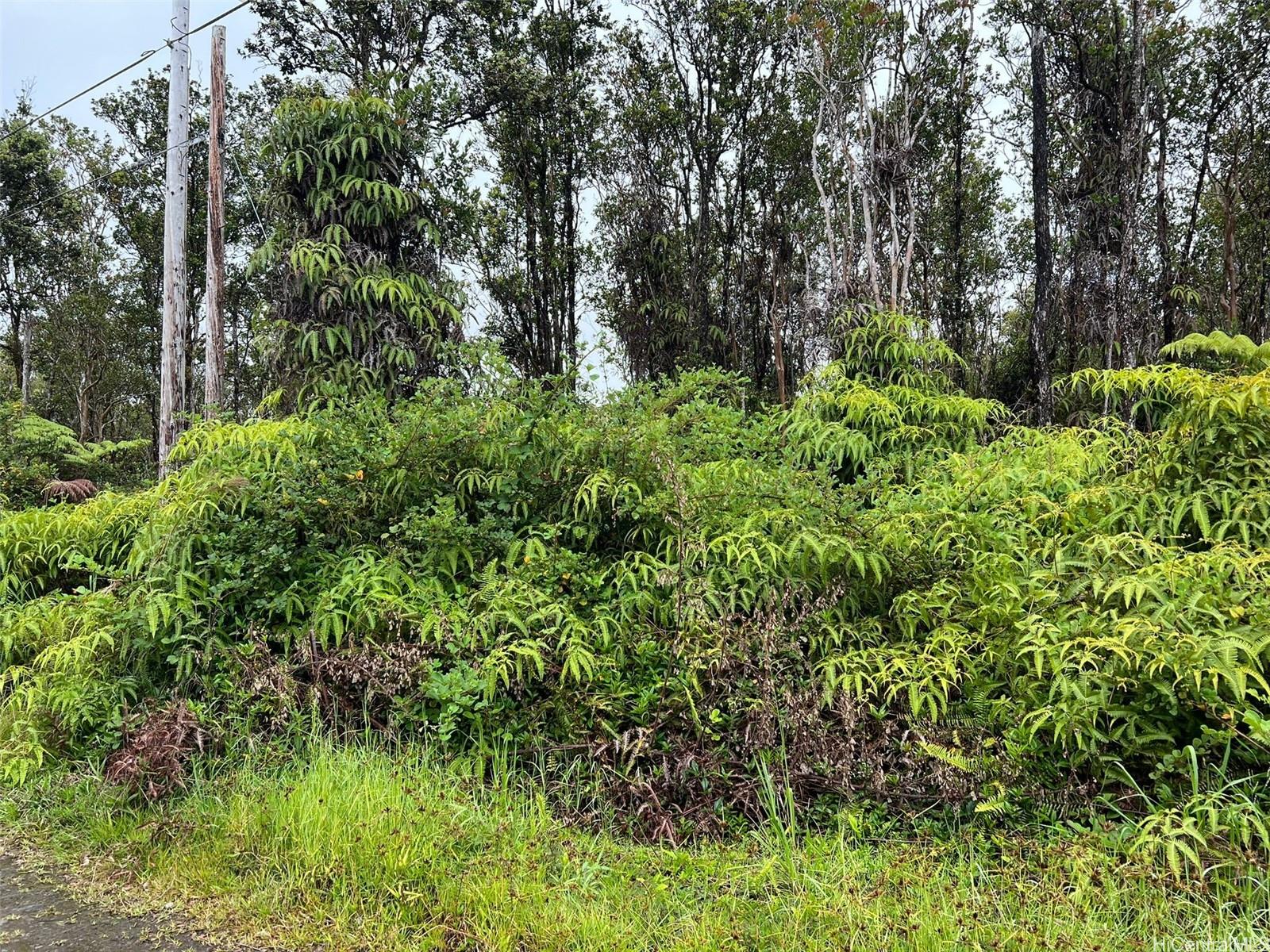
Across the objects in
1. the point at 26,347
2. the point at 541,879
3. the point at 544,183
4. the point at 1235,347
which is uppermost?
the point at 544,183

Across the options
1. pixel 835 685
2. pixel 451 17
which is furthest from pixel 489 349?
pixel 451 17

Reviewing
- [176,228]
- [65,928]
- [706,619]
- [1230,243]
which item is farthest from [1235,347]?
[1230,243]

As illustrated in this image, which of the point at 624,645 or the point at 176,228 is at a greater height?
the point at 176,228

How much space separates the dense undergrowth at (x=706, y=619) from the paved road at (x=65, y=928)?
1.67 ft

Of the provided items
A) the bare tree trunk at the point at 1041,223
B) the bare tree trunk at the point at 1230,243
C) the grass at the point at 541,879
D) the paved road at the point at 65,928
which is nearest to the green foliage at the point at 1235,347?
the grass at the point at 541,879

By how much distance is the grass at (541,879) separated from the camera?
7.20 feet

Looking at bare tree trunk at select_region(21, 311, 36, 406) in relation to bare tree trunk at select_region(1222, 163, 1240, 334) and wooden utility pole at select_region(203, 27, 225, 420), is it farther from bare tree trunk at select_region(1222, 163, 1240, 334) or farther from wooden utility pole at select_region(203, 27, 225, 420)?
bare tree trunk at select_region(1222, 163, 1240, 334)

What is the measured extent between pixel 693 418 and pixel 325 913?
389 cm

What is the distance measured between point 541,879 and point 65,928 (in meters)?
1.65

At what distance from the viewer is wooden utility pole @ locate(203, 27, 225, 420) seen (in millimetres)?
10523

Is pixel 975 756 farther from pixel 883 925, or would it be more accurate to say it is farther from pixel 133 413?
pixel 133 413

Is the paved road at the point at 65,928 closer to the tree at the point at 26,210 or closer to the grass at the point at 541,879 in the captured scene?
the grass at the point at 541,879

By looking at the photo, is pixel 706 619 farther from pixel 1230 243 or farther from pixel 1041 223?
pixel 1230 243

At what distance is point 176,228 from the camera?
9.96 meters
